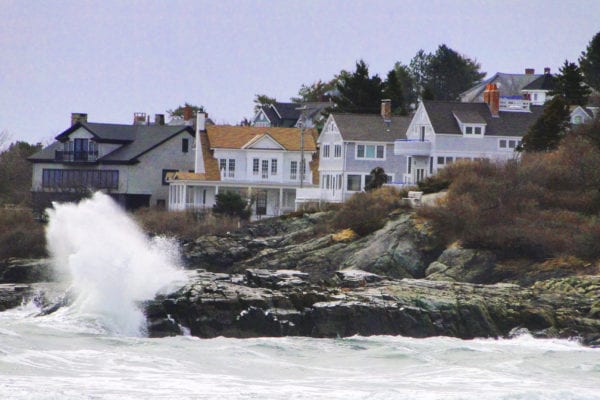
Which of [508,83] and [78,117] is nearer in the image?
[78,117]

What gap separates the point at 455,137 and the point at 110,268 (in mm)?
33182

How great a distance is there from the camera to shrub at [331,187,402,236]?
52062mm

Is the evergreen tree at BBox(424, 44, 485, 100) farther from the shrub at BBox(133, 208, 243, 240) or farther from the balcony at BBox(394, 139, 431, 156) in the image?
the shrub at BBox(133, 208, 243, 240)

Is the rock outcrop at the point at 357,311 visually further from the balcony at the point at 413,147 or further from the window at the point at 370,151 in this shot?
the window at the point at 370,151

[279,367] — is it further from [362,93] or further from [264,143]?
[362,93]

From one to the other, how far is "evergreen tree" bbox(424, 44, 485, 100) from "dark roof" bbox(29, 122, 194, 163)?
48.4m

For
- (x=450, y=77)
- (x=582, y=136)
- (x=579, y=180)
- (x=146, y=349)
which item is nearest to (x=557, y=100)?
(x=582, y=136)

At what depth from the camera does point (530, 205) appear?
5028 cm

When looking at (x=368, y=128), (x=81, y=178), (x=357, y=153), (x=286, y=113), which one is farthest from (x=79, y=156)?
(x=286, y=113)

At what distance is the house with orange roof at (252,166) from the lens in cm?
7331

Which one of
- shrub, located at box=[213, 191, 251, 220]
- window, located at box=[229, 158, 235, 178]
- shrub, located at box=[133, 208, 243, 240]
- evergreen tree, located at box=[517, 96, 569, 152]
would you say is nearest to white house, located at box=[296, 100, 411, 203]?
window, located at box=[229, 158, 235, 178]

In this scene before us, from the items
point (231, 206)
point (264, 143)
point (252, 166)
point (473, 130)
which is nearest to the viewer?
point (231, 206)

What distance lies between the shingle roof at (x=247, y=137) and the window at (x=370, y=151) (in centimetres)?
487

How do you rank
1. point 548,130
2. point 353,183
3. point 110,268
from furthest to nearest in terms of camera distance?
point 353,183 → point 548,130 → point 110,268
